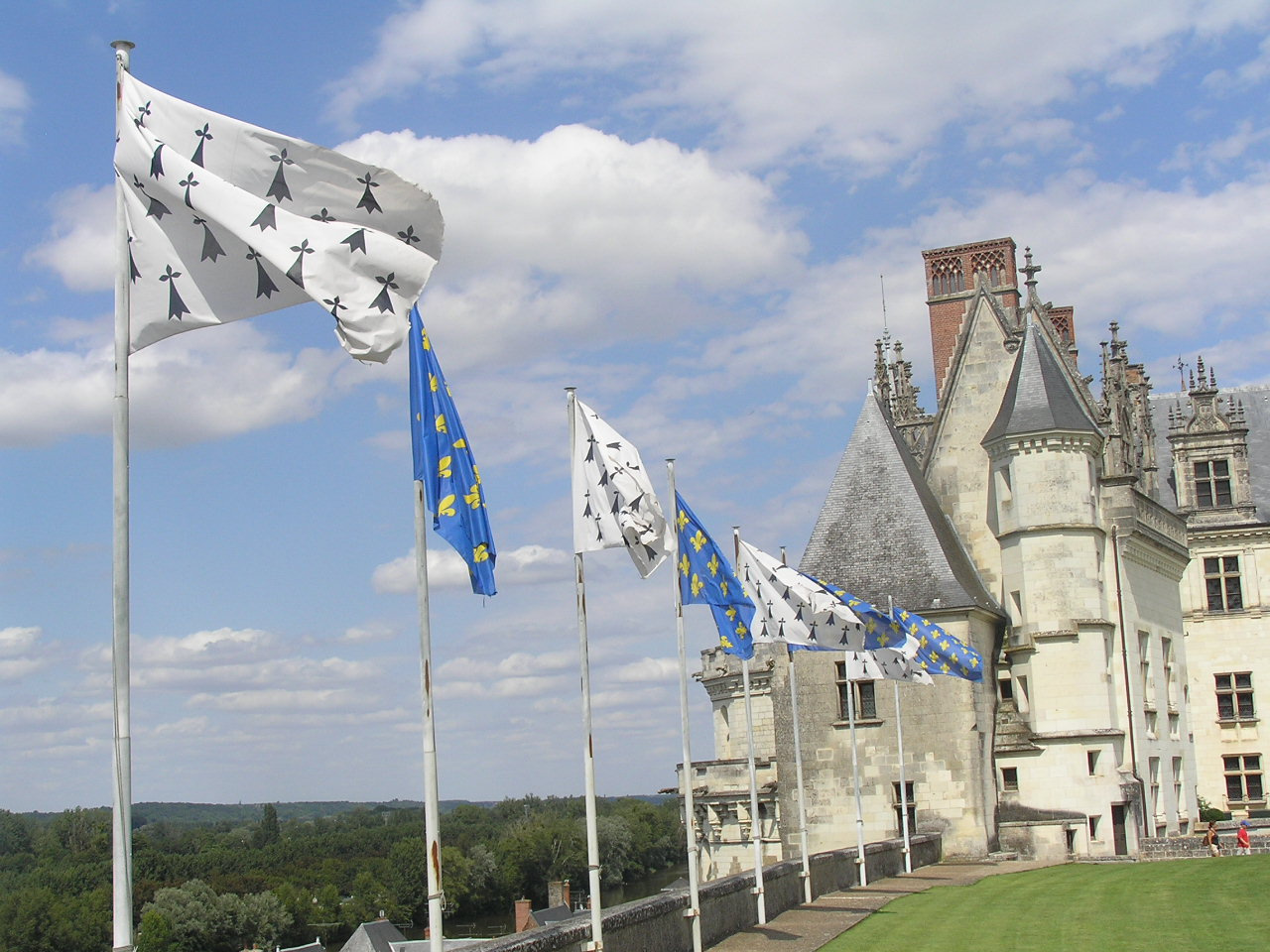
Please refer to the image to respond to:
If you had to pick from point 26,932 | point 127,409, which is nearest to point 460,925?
point 26,932

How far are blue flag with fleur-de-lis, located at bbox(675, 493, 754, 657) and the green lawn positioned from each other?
443 centimetres

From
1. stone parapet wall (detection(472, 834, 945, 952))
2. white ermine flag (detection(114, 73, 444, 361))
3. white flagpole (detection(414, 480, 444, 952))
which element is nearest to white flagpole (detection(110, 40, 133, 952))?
white ermine flag (detection(114, 73, 444, 361))

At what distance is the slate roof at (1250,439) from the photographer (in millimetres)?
51781

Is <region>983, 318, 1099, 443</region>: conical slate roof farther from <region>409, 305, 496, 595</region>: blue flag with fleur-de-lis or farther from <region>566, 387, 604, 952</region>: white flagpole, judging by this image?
<region>409, 305, 496, 595</region>: blue flag with fleur-de-lis

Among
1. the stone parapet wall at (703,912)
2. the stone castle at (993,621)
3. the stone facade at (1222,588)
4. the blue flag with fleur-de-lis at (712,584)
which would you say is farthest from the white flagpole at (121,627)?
the stone facade at (1222,588)

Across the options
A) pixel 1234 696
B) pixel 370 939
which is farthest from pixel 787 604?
pixel 370 939

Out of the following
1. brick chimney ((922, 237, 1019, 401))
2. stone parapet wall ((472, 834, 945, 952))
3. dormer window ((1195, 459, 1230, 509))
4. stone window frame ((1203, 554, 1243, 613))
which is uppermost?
brick chimney ((922, 237, 1019, 401))

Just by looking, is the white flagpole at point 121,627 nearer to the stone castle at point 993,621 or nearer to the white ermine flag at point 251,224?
the white ermine flag at point 251,224

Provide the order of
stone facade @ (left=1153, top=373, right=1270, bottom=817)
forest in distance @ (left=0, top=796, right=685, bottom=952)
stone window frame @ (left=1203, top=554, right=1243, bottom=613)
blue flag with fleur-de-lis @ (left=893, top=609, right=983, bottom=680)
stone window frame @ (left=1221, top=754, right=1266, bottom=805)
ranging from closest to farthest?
blue flag with fleur-de-lis @ (left=893, top=609, right=983, bottom=680)
stone window frame @ (left=1221, top=754, right=1266, bottom=805)
stone facade @ (left=1153, top=373, right=1270, bottom=817)
stone window frame @ (left=1203, top=554, right=1243, bottom=613)
forest in distance @ (left=0, top=796, right=685, bottom=952)

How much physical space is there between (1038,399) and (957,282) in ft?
21.8

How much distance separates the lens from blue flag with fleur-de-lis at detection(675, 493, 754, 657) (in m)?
19.5

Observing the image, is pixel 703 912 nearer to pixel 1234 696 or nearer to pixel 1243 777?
pixel 1243 777

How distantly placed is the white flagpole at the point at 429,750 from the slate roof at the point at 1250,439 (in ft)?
151

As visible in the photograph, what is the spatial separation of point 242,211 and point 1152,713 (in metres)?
36.8
